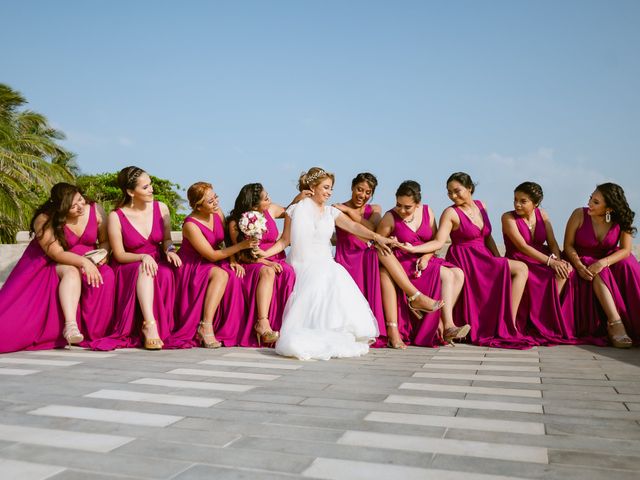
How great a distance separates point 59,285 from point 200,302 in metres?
1.36

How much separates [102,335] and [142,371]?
182 centimetres

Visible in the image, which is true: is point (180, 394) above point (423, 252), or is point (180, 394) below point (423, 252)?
below

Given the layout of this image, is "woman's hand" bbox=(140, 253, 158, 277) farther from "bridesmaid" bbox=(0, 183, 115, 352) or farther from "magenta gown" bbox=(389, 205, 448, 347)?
"magenta gown" bbox=(389, 205, 448, 347)

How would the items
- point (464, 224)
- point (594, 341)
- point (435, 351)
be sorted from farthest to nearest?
point (464, 224) → point (594, 341) → point (435, 351)

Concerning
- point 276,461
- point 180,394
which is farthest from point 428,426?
point 180,394

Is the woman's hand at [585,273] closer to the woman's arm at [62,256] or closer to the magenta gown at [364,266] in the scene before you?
the magenta gown at [364,266]

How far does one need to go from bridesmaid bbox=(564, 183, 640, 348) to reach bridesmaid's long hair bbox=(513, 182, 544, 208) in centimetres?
44

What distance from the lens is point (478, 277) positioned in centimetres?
657

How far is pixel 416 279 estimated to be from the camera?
6414 millimetres

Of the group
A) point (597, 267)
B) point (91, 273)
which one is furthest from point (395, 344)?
point (91, 273)

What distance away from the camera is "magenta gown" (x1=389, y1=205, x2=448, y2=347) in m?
6.24

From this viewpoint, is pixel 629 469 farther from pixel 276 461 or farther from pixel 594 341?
pixel 594 341

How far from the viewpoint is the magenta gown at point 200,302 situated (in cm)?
618

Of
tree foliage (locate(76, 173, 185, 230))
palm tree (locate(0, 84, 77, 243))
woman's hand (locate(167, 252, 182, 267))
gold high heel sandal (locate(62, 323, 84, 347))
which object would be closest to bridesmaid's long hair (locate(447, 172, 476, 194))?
woman's hand (locate(167, 252, 182, 267))
